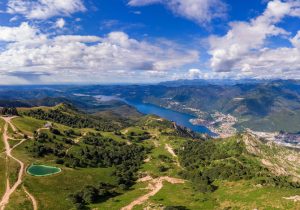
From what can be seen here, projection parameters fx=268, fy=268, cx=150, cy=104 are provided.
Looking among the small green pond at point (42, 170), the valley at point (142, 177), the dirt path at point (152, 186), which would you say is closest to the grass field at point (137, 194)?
the valley at point (142, 177)

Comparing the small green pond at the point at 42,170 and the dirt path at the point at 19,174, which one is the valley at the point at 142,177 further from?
the small green pond at the point at 42,170

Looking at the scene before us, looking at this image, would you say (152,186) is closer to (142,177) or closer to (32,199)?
(142,177)

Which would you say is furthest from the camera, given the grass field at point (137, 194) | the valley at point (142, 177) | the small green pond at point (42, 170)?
the small green pond at point (42, 170)

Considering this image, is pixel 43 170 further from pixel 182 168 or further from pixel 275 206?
pixel 275 206

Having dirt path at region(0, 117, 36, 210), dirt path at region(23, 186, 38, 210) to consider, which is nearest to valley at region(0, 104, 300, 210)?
dirt path at region(23, 186, 38, 210)

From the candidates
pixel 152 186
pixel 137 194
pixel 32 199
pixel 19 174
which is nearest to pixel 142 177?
pixel 152 186

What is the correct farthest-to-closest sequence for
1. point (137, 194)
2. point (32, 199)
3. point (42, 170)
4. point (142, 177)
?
point (142, 177), point (42, 170), point (137, 194), point (32, 199)
